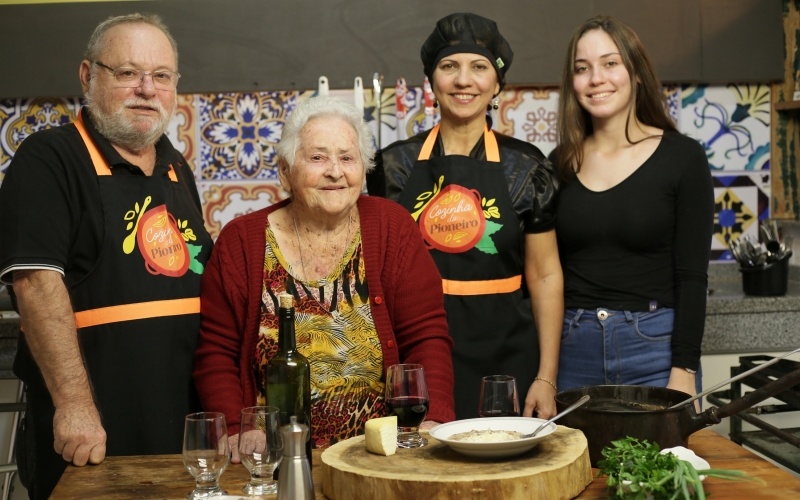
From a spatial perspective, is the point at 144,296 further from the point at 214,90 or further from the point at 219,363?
the point at 214,90

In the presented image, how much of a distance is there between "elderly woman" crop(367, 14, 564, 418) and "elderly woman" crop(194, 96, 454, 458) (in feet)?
0.82

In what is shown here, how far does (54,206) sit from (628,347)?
1.44 meters

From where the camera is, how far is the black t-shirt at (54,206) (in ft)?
5.88

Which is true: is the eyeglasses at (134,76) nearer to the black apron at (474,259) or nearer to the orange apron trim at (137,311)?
the orange apron trim at (137,311)

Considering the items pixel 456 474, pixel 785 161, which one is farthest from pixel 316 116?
pixel 785 161

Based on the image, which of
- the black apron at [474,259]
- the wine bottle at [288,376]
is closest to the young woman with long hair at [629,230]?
the black apron at [474,259]

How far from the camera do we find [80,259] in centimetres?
191

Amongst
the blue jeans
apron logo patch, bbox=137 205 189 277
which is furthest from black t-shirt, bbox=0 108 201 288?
the blue jeans

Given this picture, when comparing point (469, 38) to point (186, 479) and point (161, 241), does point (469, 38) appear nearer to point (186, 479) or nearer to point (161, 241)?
point (161, 241)

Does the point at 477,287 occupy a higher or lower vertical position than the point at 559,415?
higher

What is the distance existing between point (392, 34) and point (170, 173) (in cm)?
141

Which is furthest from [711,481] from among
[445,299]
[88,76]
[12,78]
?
[12,78]

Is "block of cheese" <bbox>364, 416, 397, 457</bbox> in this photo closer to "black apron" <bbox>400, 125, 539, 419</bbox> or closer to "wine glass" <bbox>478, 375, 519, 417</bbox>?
"wine glass" <bbox>478, 375, 519, 417</bbox>

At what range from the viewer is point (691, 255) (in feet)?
7.18
